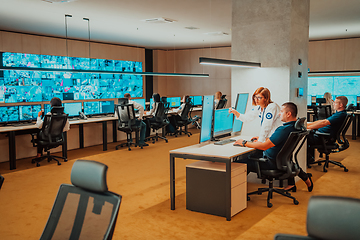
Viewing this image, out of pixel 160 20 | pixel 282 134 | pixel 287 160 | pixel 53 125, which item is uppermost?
pixel 160 20

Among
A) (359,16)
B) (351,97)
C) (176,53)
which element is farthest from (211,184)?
(176,53)

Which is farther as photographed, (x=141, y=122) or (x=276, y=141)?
(x=141, y=122)

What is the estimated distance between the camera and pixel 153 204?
4.32 metres

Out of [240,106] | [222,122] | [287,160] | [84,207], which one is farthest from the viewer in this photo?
[240,106]

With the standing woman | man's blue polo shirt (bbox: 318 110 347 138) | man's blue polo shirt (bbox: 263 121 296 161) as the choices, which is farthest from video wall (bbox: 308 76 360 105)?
man's blue polo shirt (bbox: 263 121 296 161)

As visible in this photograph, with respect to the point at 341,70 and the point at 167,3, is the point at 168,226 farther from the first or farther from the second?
the point at 341,70

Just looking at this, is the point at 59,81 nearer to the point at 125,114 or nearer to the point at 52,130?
the point at 125,114

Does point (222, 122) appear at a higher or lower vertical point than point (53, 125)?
higher

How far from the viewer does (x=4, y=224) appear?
12.2ft

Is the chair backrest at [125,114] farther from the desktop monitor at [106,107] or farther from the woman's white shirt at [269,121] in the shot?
the woman's white shirt at [269,121]

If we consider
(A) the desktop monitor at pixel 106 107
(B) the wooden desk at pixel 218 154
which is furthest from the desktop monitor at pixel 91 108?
(B) the wooden desk at pixel 218 154

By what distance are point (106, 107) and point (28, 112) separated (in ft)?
7.02

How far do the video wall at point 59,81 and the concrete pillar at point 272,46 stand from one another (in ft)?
18.4

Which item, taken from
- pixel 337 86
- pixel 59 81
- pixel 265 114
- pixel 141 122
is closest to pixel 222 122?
pixel 265 114
